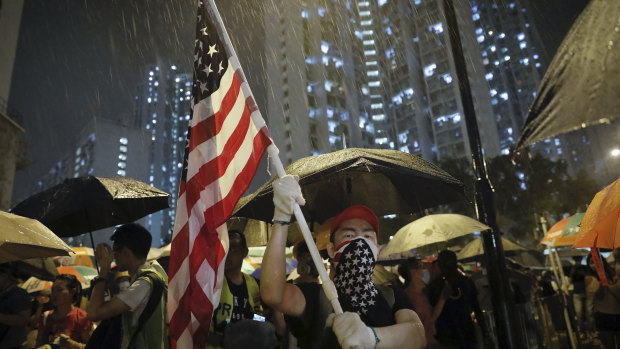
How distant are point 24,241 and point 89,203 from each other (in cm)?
132

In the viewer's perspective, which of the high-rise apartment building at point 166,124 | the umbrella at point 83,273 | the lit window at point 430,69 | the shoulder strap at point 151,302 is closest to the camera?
the shoulder strap at point 151,302

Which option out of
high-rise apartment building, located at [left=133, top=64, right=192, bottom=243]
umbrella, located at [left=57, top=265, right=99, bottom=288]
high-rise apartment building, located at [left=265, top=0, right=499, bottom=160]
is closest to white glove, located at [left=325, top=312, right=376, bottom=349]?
umbrella, located at [left=57, top=265, right=99, bottom=288]

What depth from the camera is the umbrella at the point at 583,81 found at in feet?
6.59

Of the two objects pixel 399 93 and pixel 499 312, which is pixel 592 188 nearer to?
pixel 499 312

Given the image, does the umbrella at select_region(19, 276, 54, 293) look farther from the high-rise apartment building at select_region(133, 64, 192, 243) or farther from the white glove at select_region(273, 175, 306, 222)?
the high-rise apartment building at select_region(133, 64, 192, 243)

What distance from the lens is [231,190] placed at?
2.86 m

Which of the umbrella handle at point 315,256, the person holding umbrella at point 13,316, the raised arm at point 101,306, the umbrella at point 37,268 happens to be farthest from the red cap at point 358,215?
the umbrella at point 37,268

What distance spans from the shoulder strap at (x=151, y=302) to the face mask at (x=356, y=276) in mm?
1936

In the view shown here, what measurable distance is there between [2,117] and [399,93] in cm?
8491

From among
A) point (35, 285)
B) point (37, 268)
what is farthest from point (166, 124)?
point (37, 268)

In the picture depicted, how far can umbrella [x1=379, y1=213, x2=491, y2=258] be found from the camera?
21.5ft

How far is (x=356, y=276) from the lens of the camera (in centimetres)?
267

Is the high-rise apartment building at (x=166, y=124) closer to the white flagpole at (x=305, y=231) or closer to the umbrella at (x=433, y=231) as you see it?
the umbrella at (x=433, y=231)

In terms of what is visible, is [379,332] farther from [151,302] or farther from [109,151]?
[109,151]
